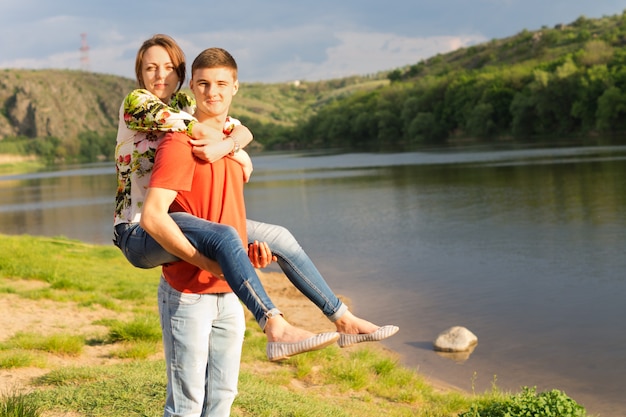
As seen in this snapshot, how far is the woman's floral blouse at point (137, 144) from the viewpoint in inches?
130

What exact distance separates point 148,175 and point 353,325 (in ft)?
4.52

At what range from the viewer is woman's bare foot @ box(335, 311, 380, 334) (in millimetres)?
3645

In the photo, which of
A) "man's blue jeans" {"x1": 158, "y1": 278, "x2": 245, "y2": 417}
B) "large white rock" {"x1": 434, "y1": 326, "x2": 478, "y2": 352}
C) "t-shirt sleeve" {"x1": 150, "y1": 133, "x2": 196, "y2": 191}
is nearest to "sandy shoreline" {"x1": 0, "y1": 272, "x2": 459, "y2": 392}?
"large white rock" {"x1": 434, "y1": 326, "x2": 478, "y2": 352}

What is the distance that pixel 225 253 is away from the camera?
309 cm

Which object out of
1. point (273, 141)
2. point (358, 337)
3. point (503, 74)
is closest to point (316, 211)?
point (358, 337)

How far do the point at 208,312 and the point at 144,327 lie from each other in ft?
17.2

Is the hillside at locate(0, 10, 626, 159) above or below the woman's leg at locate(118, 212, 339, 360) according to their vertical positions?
above

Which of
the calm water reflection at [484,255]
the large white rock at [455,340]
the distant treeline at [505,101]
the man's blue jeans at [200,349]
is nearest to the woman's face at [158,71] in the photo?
the man's blue jeans at [200,349]

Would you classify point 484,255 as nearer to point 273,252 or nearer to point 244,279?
point 273,252

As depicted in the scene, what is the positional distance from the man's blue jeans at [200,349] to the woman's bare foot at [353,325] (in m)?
0.56

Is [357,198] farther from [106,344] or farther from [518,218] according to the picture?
[106,344]

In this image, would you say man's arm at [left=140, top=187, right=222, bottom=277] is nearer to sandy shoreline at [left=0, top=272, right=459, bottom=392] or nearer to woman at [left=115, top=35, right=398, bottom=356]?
woman at [left=115, top=35, right=398, bottom=356]

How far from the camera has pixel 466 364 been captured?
10000 millimetres

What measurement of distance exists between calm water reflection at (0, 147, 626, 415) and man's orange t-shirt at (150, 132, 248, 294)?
21.7 ft
